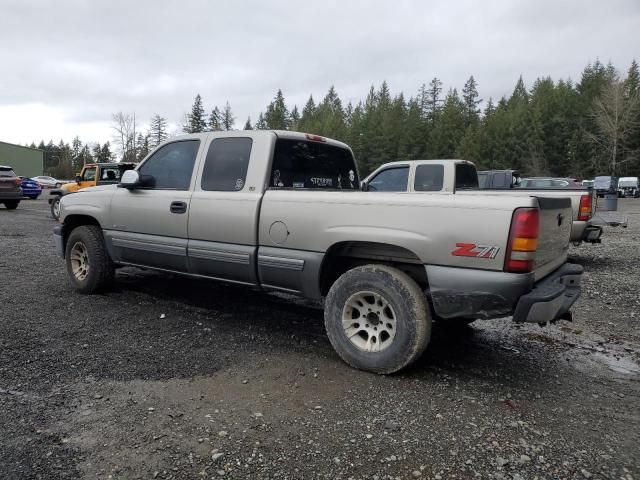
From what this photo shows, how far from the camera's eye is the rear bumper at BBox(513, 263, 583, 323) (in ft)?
10.1

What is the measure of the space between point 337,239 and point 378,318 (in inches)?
27.5

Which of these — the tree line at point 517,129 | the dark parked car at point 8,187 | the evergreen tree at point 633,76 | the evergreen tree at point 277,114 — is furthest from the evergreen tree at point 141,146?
the evergreen tree at point 633,76

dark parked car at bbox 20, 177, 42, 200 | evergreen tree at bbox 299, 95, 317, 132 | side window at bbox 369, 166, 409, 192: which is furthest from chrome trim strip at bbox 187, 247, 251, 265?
evergreen tree at bbox 299, 95, 317, 132

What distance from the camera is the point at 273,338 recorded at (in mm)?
4363

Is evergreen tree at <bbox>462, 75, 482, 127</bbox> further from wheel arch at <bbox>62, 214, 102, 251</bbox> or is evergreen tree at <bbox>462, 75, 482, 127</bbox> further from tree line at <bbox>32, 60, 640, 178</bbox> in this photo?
wheel arch at <bbox>62, 214, 102, 251</bbox>

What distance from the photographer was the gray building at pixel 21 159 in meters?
61.7

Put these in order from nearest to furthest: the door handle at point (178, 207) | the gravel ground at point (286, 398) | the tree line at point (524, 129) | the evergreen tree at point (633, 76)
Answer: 1. the gravel ground at point (286, 398)
2. the door handle at point (178, 207)
3. the tree line at point (524, 129)
4. the evergreen tree at point (633, 76)

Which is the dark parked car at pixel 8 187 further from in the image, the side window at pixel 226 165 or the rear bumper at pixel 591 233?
the rear bumper at pixel 591 233

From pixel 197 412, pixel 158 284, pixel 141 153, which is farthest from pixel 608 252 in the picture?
pixel 141 153

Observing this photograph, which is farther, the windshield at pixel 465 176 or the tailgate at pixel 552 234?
the windshield at pixel 465 176

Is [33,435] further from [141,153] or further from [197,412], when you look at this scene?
[141,153]

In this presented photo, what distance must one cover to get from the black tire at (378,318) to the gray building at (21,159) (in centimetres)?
6960

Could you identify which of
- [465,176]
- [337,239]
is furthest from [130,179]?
[465,176]

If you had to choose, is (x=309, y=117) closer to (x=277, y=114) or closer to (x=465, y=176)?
(x=277, y=114)
